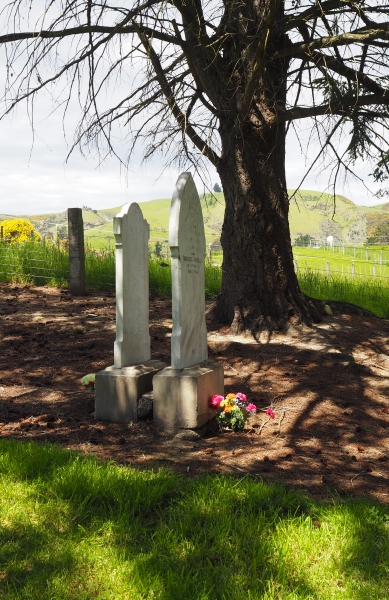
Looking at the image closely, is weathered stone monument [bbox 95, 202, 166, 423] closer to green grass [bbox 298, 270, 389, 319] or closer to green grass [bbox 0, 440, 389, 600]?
green grass [bbox 0, 440, 389, 600]

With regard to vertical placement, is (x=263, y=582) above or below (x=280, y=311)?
below

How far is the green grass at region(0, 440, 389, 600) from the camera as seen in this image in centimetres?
291

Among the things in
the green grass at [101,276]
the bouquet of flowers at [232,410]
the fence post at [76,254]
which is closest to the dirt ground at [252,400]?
the bouquet of flowers at [232,410]

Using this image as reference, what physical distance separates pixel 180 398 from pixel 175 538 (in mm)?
2078

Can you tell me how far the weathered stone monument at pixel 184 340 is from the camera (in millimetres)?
5254

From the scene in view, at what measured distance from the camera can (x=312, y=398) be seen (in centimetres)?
626

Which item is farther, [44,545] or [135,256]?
[135,256]

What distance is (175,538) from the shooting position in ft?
10.6

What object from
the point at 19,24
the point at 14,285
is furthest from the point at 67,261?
the point at 19,24

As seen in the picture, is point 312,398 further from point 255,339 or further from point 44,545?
point 44,545

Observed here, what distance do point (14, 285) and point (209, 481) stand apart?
9.64 metres

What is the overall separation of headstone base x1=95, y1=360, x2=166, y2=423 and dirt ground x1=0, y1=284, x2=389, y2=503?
0.37 ft

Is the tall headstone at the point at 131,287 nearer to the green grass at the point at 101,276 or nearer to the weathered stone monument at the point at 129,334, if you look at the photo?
the weathered stone monument at the point at 129,334

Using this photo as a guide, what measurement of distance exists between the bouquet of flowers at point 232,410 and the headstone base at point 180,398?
0.10m
